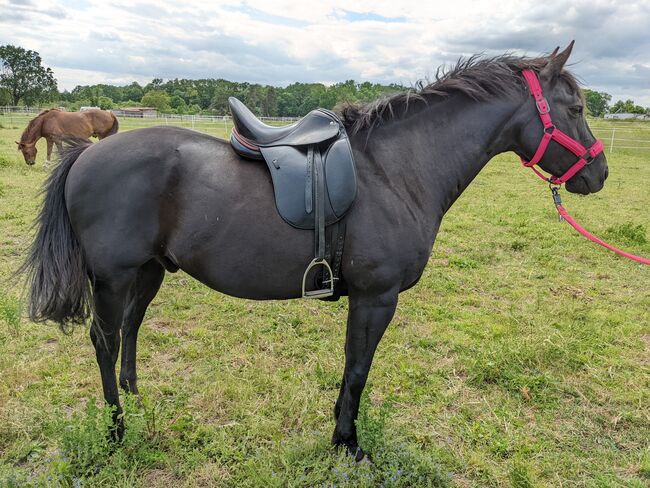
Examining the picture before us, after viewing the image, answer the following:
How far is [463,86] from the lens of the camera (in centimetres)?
243

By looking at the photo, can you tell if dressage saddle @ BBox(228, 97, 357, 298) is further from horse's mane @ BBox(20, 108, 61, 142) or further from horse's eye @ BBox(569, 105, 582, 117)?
horse's mane @ BBox(20, 108, 61, 142)

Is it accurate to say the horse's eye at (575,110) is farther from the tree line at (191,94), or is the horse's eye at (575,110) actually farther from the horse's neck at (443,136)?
the tree line at (191,94)

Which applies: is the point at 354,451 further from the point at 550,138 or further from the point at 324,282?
the point at 550,138

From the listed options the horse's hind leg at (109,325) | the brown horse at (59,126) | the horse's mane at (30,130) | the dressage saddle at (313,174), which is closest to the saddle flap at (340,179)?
the dressage saddle at (313,174)

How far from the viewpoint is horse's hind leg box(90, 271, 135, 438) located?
237 cm

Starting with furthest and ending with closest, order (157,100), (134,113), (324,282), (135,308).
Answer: (157,100) → (134,113) → (135,308) → (324,282)

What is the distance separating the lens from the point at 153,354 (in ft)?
12.1

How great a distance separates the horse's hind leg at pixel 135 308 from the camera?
2.83 meters

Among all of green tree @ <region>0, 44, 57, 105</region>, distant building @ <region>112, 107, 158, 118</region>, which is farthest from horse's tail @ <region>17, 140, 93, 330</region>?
green tree @ <region>0, 44, 57, 105</region>

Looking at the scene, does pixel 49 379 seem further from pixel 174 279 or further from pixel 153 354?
pixel 174 279

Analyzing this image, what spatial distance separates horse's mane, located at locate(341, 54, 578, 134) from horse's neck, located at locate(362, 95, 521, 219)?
0.18 ft

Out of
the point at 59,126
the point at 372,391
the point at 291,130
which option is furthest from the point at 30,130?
the point at 372,391

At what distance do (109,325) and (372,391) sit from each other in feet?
6.18

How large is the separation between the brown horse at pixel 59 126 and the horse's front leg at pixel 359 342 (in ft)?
40.0
